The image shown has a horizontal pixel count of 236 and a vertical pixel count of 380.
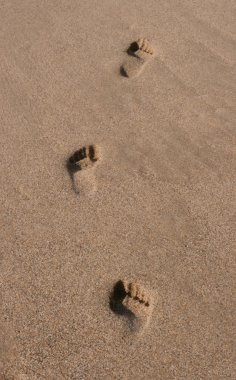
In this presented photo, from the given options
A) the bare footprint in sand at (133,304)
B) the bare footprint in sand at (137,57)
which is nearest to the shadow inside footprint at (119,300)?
the bare footprint in sand at (133,304)

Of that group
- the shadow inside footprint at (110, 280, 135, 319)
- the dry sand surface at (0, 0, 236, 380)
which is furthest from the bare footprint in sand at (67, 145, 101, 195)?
the shadow inside footprint at (110, 280, 135, 319)

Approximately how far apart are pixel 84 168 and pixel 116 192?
0.70 feet

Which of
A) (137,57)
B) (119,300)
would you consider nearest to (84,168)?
(119,300)

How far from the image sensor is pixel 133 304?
1891 mm

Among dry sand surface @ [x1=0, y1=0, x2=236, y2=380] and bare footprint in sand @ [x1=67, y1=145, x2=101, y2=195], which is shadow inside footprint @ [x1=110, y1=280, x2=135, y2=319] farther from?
bare footprint in sand @ [x1=67, y1=145, x2=101, y2=195]

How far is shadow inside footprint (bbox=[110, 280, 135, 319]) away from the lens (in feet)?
6.18

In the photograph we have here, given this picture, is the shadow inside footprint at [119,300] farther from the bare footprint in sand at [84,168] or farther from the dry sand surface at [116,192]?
the bare footprint in sand at [84,168]

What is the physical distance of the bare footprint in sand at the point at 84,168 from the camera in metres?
2.25

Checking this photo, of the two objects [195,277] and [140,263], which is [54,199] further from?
[195,277]

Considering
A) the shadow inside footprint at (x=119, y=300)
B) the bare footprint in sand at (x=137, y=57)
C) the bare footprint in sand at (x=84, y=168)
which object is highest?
the bare footprint in sand at (x=137, y=57)

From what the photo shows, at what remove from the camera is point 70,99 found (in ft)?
8.63

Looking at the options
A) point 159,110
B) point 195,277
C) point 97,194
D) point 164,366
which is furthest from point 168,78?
point 164,366

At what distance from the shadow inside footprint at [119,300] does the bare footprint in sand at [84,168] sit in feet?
1.70

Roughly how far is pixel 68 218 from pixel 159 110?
866 mm
